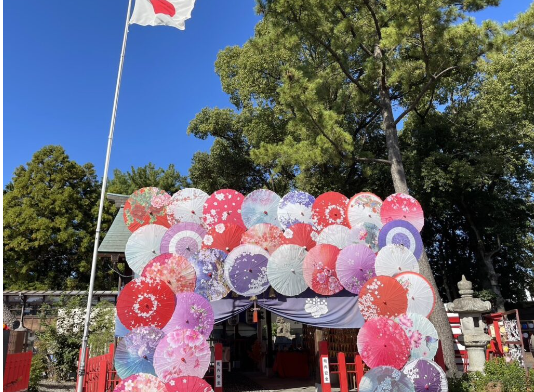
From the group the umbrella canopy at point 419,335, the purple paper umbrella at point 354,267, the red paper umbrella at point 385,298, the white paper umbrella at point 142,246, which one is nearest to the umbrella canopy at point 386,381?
the umbrella canopy at point 419,335

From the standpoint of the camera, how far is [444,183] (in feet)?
45.2

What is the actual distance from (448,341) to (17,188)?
22924mm

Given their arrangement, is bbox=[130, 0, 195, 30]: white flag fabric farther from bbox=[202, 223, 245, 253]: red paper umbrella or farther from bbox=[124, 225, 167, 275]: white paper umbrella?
bbox=[202, 223, 245, 253]: red paper umbrella

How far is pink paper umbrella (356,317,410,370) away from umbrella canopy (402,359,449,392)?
0.46 feet

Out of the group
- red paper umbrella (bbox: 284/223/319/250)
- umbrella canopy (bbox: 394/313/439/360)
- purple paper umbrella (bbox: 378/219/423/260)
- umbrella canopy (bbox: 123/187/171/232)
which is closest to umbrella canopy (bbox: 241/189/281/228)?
red paper umbrella (bbox: 284/223/319/250)

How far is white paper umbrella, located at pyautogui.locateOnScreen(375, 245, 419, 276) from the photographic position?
7102 millimetres

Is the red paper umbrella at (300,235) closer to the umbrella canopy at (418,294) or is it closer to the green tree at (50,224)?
the umbrella canopy at (418,294)

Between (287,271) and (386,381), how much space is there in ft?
7.85

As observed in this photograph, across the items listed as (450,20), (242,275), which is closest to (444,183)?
(450,20)

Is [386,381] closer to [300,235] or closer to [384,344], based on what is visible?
[384,344]

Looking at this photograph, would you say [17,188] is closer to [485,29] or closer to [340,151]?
[340,151]

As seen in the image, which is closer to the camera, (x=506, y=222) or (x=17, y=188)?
(x=506, y=222)

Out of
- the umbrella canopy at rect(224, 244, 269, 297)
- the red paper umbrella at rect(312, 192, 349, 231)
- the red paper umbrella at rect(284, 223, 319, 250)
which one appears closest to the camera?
the umbrella canopy at rect(224, 244, 269, 297)

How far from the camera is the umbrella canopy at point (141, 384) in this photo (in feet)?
19.4
